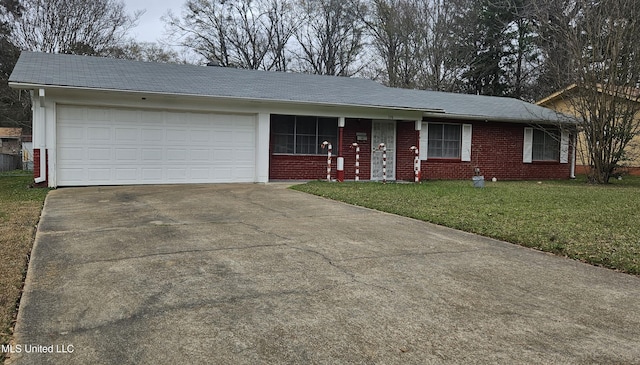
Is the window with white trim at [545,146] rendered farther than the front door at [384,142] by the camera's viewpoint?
Yes

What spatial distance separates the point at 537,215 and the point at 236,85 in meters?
9.68

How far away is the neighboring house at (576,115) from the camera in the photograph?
53.5 ft

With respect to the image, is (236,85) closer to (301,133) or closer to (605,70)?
(301,133)

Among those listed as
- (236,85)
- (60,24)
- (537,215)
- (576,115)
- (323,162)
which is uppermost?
(60,24)

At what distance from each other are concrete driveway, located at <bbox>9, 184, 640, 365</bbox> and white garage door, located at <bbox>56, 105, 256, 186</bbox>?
6.15m

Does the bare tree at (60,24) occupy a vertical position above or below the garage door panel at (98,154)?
above

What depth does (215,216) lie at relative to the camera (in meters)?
7.26

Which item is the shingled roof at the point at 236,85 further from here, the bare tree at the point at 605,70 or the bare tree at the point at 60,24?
the bare tree at the point at 60,24

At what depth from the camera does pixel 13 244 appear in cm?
497

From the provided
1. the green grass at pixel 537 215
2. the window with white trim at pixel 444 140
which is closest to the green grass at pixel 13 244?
the green grass at pixel 537 215

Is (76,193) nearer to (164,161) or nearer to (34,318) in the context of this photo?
(164,161)

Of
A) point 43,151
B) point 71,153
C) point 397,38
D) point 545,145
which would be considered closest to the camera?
point 43,151

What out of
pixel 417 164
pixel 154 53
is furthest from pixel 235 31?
pixel 417 164

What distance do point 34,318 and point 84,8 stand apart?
→ 27805 millimetres
